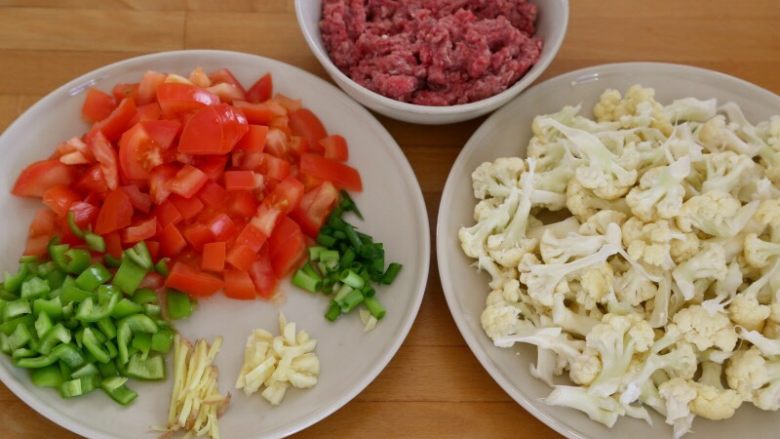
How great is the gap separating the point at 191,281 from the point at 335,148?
0.53 metres

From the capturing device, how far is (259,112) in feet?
6.33

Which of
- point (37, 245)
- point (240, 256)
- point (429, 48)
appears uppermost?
point (429, 48)

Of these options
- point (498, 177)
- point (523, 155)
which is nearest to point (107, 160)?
point (498, 177)

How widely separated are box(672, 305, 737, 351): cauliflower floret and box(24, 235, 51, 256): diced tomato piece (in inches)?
59.6

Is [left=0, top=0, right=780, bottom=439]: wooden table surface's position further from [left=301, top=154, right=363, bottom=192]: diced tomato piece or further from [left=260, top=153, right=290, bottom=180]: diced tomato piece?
[left=260, top=153, right=290, bottom=180]: diced tomato piece

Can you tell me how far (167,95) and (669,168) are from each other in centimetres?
124

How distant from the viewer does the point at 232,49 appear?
2277mm

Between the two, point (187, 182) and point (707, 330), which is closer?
point (707, 330)

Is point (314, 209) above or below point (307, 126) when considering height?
below

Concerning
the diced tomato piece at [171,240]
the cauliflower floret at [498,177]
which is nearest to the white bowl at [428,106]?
the cauliflower floret at [498,177]

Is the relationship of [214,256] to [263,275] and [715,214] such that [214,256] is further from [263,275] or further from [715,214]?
[715,214]

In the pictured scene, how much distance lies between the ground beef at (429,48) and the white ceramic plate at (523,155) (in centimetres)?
12

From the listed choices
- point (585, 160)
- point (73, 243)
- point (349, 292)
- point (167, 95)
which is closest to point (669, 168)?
point (585, 160)

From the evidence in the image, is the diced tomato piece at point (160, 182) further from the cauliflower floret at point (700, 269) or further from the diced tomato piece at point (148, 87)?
the cauliflower floret at point (700, 269)
